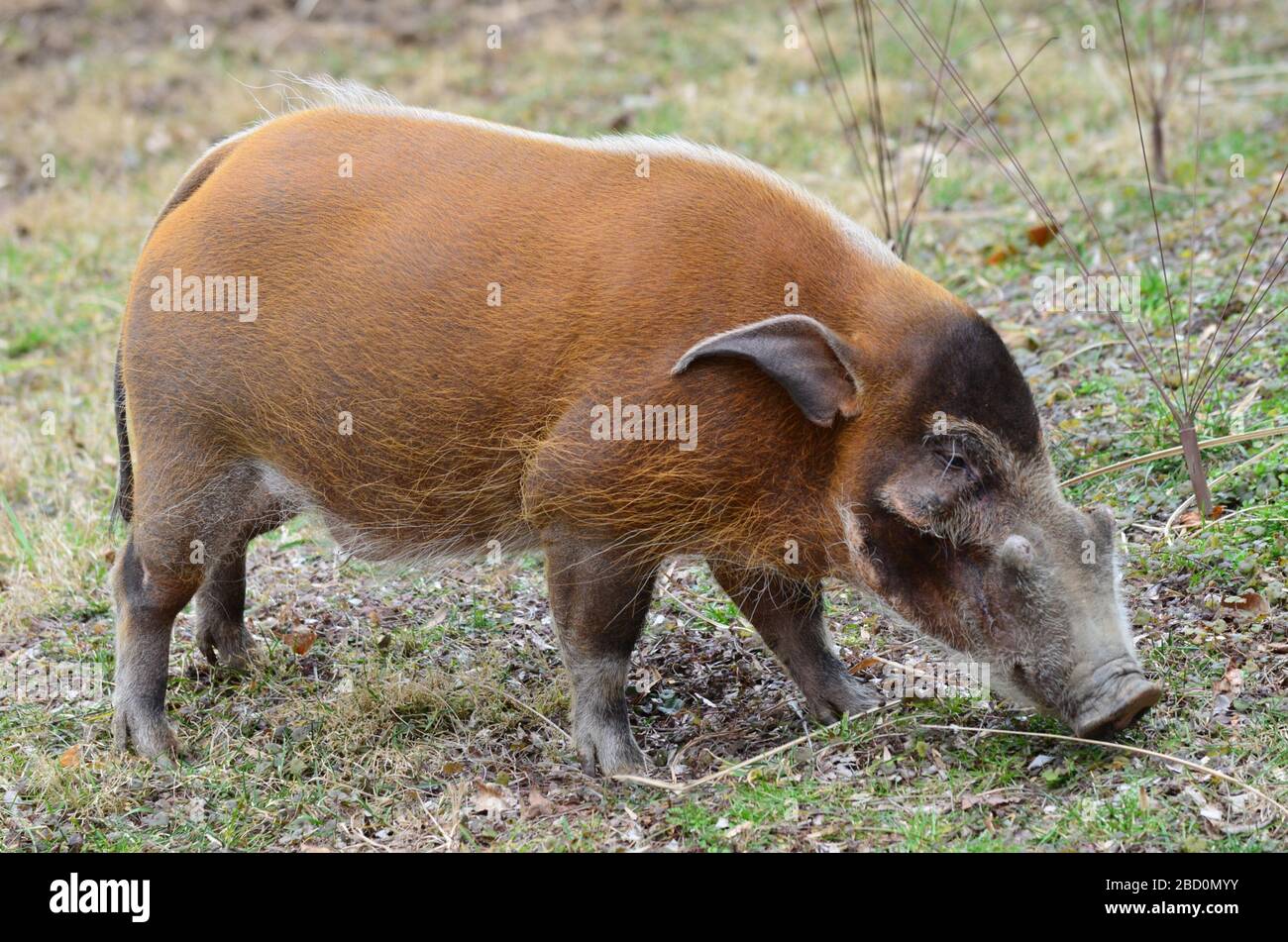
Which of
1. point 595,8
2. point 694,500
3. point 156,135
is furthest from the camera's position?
point 595,8

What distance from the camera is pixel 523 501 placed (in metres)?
4.27

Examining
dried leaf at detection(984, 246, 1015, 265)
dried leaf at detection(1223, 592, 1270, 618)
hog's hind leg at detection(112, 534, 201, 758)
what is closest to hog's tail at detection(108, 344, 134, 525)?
hog's hind leg at detection(112, 534, 201, 758)

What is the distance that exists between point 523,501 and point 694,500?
0.53 meters

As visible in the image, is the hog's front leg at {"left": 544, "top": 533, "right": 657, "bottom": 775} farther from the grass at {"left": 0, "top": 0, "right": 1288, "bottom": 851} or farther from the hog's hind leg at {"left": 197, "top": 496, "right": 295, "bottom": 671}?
the hog's hind leg at {"left": 197, "top": 496, "right": 295, "bottom": 671}

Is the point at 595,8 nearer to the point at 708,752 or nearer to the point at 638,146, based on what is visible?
the point at 638,146

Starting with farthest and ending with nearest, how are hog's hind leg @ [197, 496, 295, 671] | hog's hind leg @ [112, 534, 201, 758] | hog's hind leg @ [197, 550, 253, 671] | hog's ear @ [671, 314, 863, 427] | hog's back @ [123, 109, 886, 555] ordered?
hog's hind leg @ [197, 550, 253, 671]
hog's hind leg @ [197, 496, 295, 671]
hog's hind leg @ [112, 534, 201, 758]
hog's back @ [123, 109, 886, 555]
hog's ear @ [671, 314, 863, 427]

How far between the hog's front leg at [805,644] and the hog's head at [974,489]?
2.05ft

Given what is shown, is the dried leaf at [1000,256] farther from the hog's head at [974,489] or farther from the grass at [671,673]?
the hog's head at [974,489]

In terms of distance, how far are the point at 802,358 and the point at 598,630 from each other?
105 centimetres

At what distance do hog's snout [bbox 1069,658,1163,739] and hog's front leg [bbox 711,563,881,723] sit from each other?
87 centimetres

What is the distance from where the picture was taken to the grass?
396 cm

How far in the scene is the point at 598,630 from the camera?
14.1ft

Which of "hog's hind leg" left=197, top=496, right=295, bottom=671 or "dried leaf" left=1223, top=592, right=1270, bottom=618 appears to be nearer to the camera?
"dried leaf" left=1223, top=592, right=1270, bottom=618
